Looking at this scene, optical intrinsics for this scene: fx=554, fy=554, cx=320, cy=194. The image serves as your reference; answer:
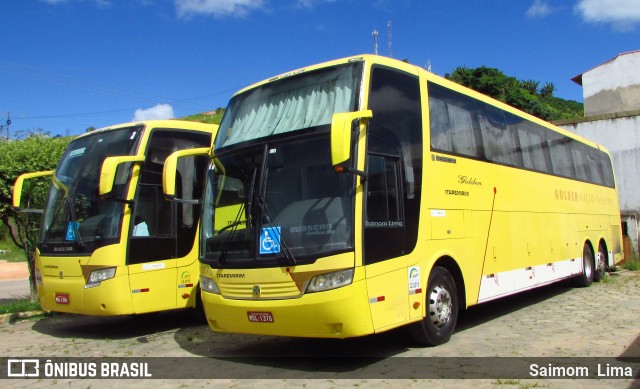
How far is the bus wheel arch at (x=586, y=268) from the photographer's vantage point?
13.4 meters

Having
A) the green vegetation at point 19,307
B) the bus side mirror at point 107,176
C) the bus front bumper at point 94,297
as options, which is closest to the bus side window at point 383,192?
the bus side mirror at point 107,176

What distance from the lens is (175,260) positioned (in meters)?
9.28

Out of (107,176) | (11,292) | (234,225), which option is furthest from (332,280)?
(11,292)

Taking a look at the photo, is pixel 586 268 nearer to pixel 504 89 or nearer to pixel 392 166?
pixel 392 166

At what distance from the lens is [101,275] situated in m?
8.54

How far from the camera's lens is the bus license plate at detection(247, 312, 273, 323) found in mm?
6262

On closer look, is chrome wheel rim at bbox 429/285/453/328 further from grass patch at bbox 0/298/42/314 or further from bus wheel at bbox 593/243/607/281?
grass patch at bbox 0/298/42/314

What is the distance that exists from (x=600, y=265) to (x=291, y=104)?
11.2 metres

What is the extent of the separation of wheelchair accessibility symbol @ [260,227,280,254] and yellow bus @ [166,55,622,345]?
1 centimetres

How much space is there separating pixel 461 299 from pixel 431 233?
1.33m

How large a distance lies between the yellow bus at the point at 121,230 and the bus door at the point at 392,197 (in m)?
3.24

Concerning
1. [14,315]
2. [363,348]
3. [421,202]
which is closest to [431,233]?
[421,202]

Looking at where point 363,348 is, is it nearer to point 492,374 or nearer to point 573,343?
point 492,374

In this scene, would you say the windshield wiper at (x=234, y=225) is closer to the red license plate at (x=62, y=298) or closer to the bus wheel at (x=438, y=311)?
the bus wheel at (x=438, y=311)
